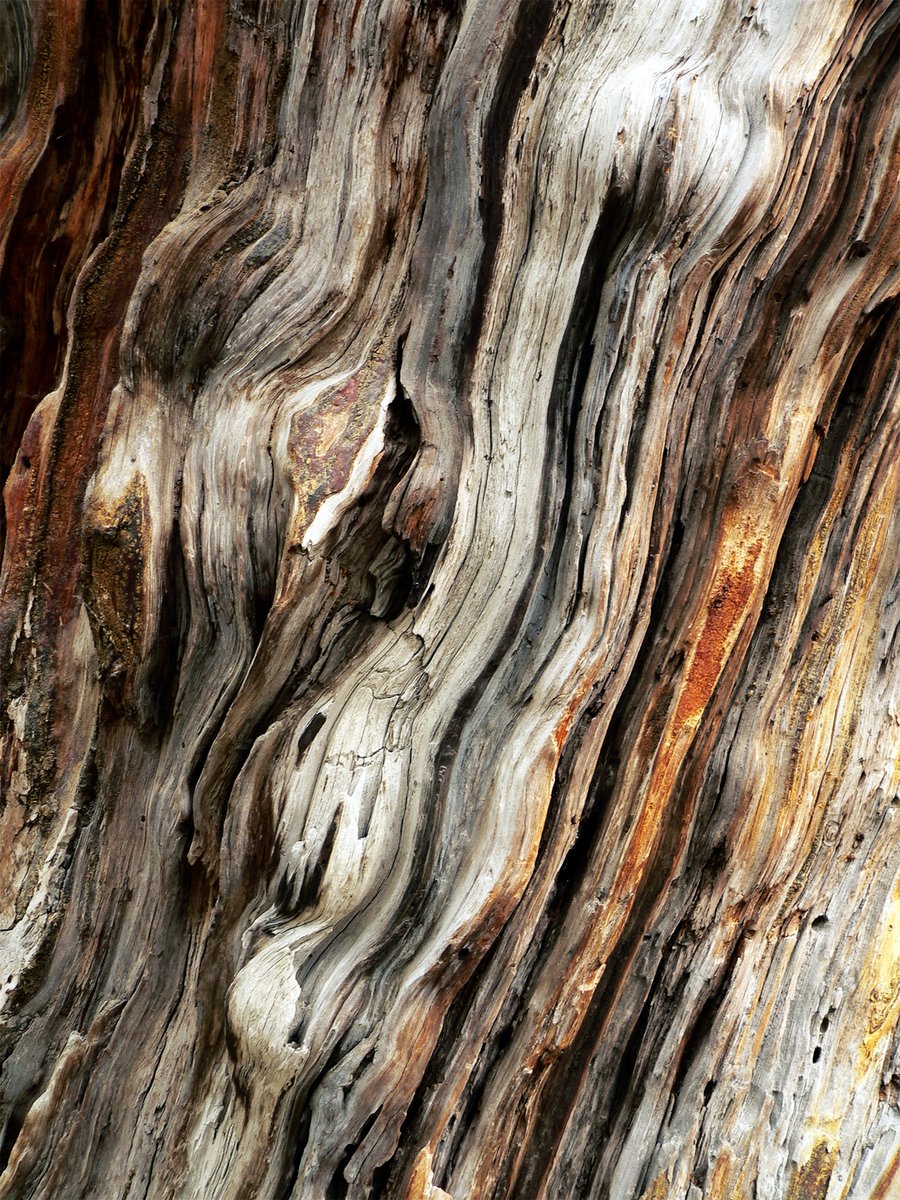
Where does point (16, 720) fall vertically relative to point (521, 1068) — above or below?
above

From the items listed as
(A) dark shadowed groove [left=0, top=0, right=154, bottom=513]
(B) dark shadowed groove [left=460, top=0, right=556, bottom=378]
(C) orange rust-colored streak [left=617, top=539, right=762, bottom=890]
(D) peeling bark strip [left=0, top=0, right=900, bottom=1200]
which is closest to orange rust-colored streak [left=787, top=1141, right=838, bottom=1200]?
(D) peeling bark strip [left=0, top=0, right=900, bottom=1200]

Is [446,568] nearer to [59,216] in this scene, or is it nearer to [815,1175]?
[59,216]

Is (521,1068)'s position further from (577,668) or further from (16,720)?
(16,720)

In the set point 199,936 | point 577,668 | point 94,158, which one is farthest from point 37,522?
point 577,668

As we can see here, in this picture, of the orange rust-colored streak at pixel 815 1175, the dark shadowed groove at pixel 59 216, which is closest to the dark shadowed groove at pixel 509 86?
the dark shadowed groove at pixel 59 216

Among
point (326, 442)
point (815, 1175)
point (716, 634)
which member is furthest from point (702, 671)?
point (815, 1175)

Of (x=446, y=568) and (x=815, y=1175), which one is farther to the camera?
(x=815, y=1175)

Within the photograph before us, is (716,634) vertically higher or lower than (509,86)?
lower

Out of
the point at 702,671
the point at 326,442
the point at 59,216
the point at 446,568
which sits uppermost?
the point at 59,216
